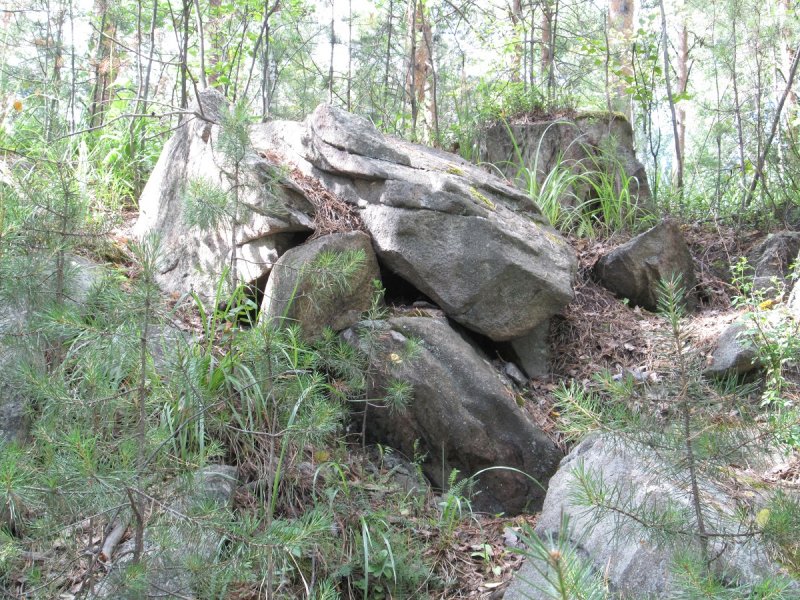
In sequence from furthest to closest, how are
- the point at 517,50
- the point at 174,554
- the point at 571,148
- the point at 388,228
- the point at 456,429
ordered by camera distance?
the point at 517,50
the point at 571,148
the point at 388,228
the point at 456,429
the point at 174,554

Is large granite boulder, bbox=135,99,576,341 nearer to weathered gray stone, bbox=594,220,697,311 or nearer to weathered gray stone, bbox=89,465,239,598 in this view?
weathered gray stone, bbox=594,220,697,311

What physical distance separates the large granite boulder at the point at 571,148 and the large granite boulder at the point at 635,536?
12.0ft

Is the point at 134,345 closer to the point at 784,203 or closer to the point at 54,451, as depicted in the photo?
the point at 54,451

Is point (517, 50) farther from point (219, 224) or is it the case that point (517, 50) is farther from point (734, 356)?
point (219, 224)

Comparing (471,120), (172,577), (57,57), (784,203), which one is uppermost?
(57,57)

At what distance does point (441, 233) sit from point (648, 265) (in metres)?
1.87

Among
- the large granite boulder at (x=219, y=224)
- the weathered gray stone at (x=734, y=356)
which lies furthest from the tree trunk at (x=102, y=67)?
the weathered gray stone at (x=734, y=356)

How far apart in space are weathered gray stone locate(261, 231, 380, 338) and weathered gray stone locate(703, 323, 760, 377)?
2.15m

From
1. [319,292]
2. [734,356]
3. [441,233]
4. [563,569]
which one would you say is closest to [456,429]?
[319,292]

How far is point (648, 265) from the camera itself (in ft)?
17.8

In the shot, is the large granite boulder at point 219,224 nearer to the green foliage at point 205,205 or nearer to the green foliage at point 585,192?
the green foliage at point 205,205

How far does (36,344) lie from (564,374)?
3.36m

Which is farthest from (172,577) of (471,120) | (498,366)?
(471,120)

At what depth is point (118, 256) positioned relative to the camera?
4805mm
